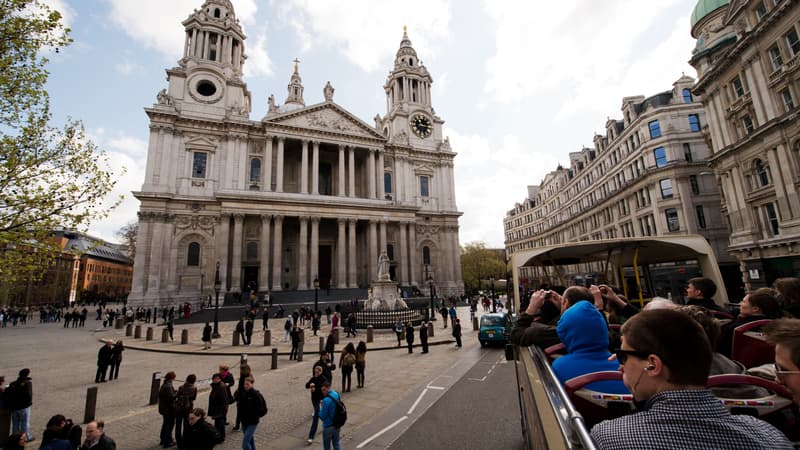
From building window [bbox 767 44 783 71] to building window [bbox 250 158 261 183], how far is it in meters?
42.3

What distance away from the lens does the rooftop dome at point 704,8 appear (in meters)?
24.3

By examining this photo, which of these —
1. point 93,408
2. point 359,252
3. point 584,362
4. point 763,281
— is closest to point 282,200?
point 359,252

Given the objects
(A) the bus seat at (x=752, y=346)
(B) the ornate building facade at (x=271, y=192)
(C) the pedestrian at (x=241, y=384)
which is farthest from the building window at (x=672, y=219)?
(C) the pedestrian at (x=241, y=384)

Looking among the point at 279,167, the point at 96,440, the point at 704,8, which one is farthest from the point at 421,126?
the point at 96,440

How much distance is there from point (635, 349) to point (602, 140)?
47.4 m

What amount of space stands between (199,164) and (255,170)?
5.67 meters

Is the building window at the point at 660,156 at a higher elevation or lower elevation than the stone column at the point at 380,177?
lower

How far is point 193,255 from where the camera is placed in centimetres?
3362

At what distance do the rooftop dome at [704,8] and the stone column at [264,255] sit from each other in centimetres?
4046

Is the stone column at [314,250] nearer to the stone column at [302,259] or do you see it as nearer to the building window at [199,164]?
the stone column at [302,259]

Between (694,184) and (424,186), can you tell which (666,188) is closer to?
(694,184)

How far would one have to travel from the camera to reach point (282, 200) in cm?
3416

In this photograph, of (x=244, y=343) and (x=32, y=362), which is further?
(x=244, y=343)

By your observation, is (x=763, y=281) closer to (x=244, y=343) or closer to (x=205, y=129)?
(x=244, y=343)
